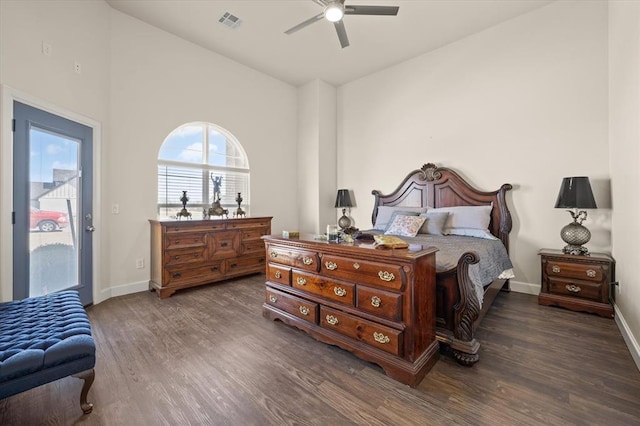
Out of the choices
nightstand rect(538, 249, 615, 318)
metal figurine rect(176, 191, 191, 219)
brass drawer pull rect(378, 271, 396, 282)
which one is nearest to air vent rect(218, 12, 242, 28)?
metal figurine rect(176, 191, 191, 219)

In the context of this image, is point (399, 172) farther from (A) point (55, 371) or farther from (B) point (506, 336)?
(A) point (55, 371)

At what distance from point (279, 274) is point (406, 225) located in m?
1.87

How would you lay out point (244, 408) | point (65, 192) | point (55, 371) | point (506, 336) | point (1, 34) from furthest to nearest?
point (65, 192) → point (506, 336) → point (1, 34) → point (244, 408) → point (55, 371)

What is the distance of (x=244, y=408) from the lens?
5.16 ft

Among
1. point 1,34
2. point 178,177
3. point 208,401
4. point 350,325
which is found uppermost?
point 1,34

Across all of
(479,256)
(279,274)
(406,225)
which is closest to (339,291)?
(279,274)

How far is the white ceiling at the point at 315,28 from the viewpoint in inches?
133

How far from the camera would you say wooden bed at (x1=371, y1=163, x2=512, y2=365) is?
6.49 ft

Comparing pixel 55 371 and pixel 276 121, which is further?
pixel 276 121

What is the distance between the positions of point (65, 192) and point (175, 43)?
260 cm

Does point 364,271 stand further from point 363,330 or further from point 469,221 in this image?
point 469,221

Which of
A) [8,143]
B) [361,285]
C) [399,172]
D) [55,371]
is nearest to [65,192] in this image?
[8,143]

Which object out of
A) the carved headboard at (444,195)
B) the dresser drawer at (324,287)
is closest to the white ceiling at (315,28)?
the carved headboard at (444,195)

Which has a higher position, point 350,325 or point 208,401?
point 350,325
